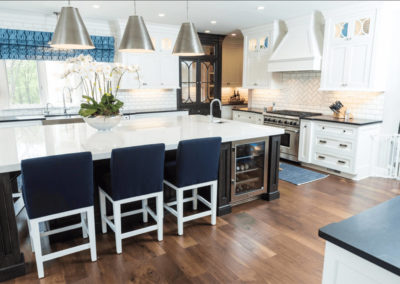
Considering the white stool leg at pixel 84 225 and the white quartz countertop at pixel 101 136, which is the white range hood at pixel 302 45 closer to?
the white quartz countertop at pixel 101 136

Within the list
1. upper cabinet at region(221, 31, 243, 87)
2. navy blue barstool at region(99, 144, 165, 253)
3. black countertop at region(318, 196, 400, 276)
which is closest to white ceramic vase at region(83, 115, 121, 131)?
navy blue barstool at region(99, 144, 165, 253)

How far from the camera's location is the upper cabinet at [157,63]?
227 inches

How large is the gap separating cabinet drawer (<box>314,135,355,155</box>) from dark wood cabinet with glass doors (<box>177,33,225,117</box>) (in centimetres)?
299

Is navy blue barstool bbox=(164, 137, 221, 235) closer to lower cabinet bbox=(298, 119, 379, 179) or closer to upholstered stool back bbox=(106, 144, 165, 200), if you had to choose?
upholstered stool back bbox=(106, 144, 165, 200)

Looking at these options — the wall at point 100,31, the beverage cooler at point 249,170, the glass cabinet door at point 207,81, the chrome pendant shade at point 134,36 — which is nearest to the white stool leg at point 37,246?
the chrome pendant shade at point 134,36

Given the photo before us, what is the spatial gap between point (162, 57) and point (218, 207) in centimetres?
391

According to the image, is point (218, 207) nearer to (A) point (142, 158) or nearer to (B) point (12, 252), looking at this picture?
(A) point (142, 158)

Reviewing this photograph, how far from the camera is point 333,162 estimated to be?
464cm

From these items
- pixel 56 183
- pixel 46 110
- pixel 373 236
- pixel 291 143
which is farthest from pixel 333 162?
pixel 46 110

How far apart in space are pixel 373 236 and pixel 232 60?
24.3 feet

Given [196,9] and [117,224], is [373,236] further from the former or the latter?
[196,9]

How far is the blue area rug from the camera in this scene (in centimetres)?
443

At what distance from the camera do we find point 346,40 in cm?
452

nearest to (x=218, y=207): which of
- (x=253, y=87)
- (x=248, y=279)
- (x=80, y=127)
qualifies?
(x=248, y=279)
